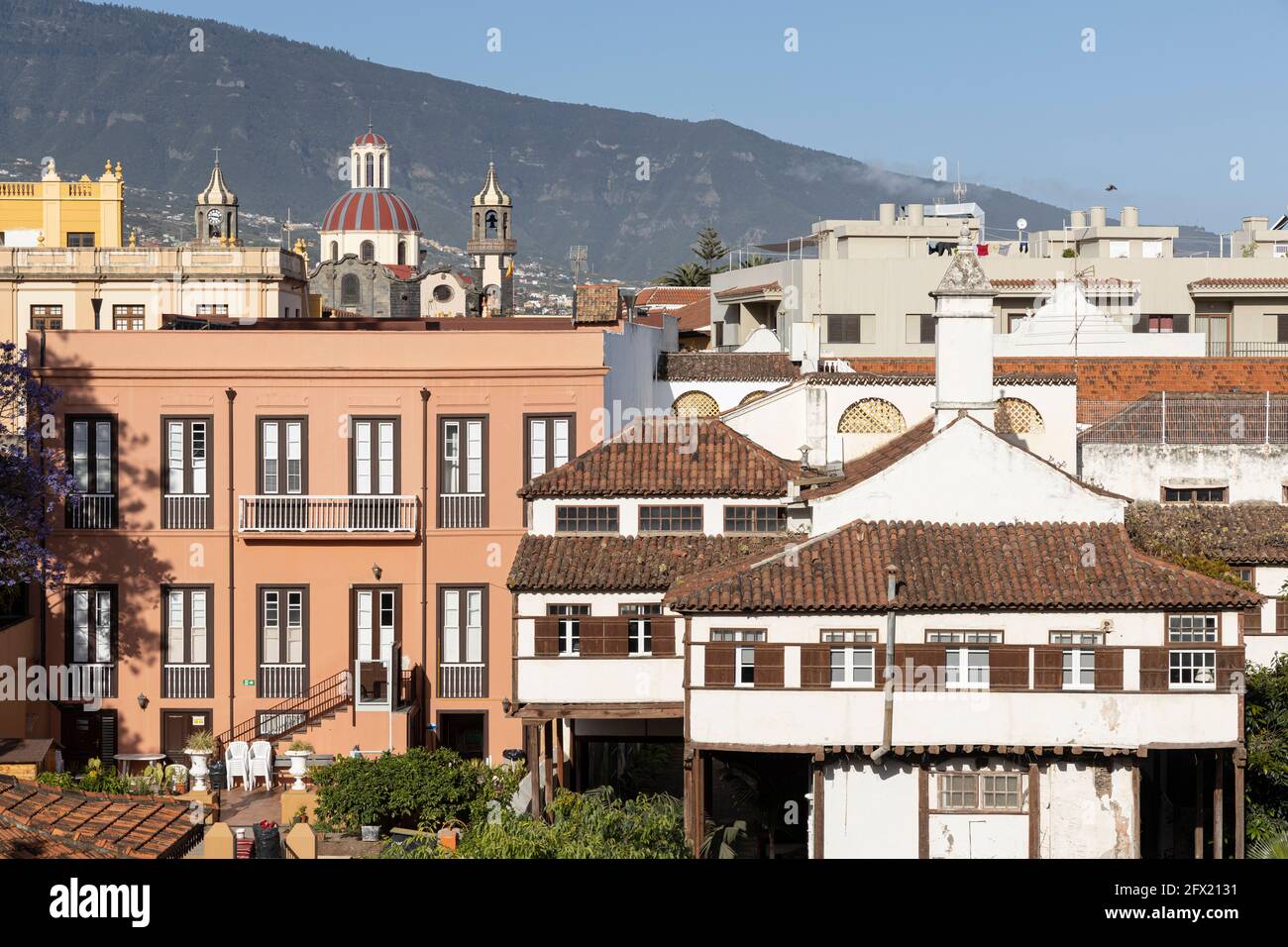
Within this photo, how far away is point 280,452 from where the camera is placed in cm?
3531

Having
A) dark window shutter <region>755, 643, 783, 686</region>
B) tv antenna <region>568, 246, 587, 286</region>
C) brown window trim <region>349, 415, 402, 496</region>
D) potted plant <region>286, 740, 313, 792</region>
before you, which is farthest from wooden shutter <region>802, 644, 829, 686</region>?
tv antenna <region>568, 246, 587, 286</region>

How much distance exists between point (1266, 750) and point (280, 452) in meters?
18.6

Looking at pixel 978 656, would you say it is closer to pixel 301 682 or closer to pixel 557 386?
pixel 557 386

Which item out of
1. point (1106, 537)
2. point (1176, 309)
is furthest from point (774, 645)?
point (1176, 309)

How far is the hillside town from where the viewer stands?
26172mm

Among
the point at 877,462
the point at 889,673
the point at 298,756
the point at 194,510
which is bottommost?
the point at 298,756

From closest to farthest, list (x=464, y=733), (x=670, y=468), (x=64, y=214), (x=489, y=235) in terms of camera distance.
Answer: (x=670, y=468) → (x=464, y=733) → (x=64, y=214) → (x=489, y=235)

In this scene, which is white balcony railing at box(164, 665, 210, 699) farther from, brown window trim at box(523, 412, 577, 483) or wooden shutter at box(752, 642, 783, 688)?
wooden shutter at box(752, 642, 783, 688)

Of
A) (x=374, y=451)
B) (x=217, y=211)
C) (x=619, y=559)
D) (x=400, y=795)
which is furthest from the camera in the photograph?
(x=217, y=211)

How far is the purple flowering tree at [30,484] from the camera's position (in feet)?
110

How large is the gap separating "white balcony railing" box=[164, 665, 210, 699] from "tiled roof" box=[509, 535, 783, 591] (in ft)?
27.1

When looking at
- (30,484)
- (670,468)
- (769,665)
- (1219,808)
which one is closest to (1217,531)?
(1219,808)

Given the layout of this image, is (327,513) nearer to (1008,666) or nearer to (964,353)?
(964,353)

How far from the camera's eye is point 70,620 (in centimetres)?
3491
